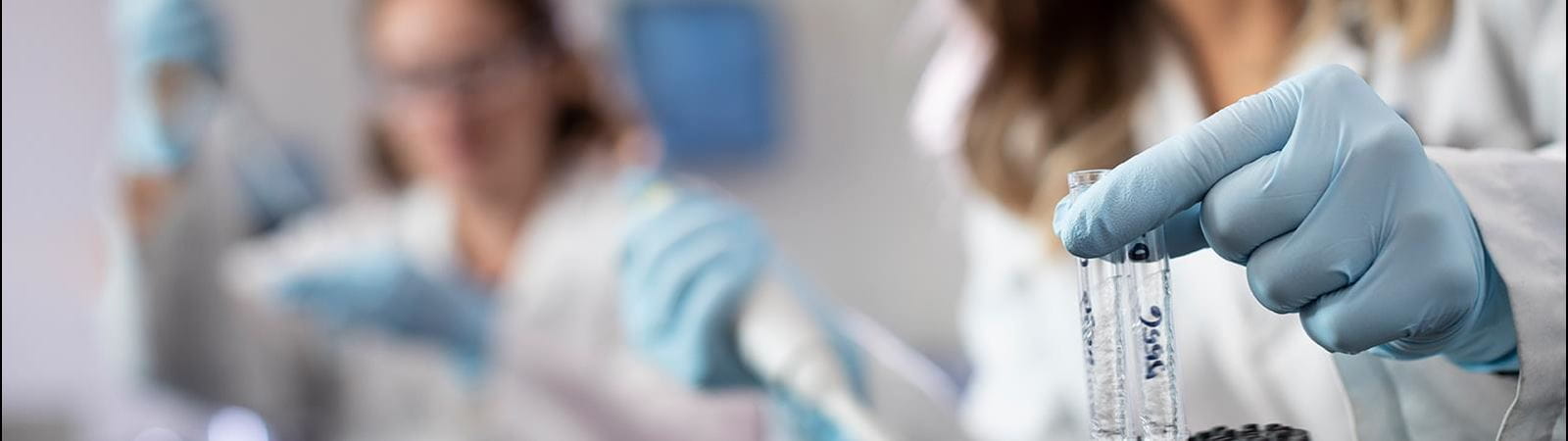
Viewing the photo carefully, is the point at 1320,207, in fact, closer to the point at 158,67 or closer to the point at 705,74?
the point at 705,74

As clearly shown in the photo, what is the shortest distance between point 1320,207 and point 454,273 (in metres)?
1.35

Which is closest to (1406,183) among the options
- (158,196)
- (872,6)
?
(872,6)

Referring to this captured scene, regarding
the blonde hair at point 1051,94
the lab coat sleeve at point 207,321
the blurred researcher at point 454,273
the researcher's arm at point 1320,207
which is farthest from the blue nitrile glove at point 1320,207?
the lab coat sleeve at point 207,321

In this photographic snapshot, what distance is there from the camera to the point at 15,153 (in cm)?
172

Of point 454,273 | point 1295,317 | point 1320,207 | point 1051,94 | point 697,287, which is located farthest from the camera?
point 454,273

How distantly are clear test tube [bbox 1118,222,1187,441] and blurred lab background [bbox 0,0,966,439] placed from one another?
84cm

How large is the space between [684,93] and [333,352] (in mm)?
606

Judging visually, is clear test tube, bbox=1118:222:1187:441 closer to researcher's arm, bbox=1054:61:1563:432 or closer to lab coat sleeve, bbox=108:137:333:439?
researcher's arm, bbox=1054:61:1563:432

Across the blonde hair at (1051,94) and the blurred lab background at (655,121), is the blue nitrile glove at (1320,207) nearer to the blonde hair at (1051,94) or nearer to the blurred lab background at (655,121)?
the blonde hair at (1051,94)

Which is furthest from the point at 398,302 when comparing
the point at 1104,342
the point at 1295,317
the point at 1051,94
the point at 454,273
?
the point at 1104,342

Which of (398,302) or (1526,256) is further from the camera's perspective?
(398,302)

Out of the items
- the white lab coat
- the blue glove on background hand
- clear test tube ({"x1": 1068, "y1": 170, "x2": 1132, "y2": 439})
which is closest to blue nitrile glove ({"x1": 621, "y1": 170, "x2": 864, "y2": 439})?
the blue glove on background hand

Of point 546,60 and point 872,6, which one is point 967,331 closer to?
point 872,6

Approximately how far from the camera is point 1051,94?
1.27 meters
